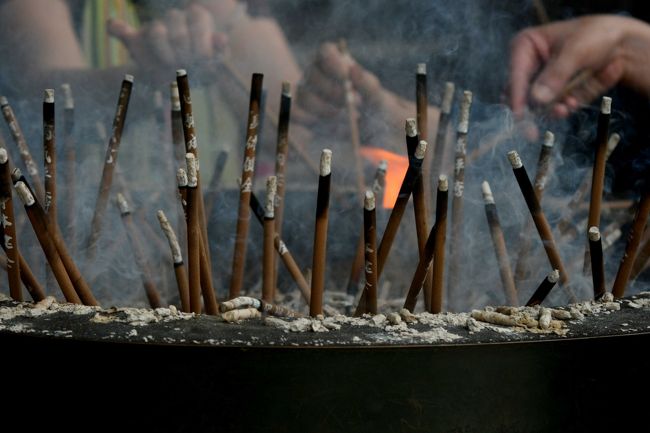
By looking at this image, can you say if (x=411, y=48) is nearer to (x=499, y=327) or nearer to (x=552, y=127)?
(x=552, y=127)

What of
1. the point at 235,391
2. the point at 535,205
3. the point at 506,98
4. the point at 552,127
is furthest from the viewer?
the point at 506,98

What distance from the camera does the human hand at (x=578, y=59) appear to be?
9.81ft

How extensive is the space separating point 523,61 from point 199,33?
4.92 ft

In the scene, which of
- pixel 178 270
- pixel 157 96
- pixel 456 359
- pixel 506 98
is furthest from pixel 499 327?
pixel 506 98

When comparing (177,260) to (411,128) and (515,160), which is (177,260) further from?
(515,160)

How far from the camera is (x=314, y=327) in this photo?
123 cm

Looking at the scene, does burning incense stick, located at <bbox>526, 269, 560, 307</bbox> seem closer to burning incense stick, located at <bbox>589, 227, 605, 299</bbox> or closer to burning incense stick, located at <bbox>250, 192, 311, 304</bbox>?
burning incense stick, located at <bbox>589, 227, 605, 299</bbox>

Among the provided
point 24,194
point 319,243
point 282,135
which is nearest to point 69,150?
point 282,135

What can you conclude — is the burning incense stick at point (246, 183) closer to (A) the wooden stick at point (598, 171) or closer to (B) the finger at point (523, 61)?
(A) the wooden stick at point (598, 171)

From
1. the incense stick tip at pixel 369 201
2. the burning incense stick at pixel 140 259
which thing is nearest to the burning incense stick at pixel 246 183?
the burning incense stick at pixel 140 259

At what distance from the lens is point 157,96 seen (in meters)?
2.25

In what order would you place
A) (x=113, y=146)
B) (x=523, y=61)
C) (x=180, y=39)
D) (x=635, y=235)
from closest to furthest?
(x=635, y=235) < (x=113, y=146) < (x=523, y=61) < (x=180, y=39)

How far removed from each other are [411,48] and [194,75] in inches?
42.3

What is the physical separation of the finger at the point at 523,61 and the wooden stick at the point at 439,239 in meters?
1.86
